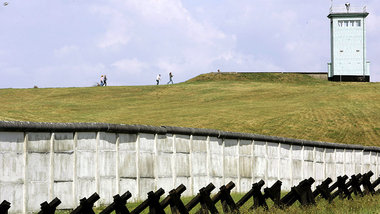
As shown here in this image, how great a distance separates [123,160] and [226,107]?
42.0 metres

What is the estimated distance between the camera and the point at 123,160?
21141 mm

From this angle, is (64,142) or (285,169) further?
(285,169)

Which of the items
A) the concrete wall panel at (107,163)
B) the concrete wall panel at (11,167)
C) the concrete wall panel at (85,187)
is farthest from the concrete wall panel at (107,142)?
the concrete wall panel at (11,167)

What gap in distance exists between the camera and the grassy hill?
1980 inches

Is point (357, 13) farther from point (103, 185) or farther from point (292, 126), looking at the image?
point (103, 185)

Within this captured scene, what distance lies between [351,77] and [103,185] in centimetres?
8350

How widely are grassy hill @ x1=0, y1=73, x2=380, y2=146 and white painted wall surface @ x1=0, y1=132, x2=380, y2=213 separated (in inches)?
758

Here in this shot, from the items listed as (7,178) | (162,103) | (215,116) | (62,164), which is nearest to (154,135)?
(62,164)

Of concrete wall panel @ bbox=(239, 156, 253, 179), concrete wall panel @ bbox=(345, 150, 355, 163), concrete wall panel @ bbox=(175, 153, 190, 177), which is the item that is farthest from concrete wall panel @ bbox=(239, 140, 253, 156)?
concrete wall panel @ bbox=(345, 150, 355, 163)

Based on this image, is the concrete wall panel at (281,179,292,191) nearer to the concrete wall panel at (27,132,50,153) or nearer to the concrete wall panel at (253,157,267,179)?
the concrete wall panel at (253,157,267,179)

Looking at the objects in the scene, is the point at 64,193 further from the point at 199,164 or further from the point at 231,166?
the point at 231,166

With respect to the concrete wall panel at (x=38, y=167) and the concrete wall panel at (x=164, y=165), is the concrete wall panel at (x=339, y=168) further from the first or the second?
the concrete wall panel at (x=38, y=167)

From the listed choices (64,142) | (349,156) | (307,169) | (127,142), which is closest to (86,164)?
(64,142)

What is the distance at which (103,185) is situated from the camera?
2030 centimetres
